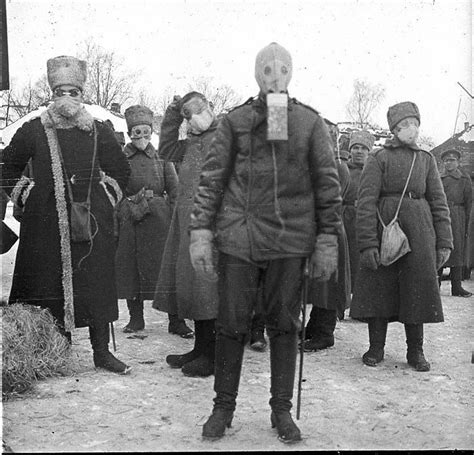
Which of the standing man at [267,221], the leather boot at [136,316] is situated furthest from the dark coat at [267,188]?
the leather boot at [136,316]

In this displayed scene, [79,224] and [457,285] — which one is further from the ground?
[79,224]

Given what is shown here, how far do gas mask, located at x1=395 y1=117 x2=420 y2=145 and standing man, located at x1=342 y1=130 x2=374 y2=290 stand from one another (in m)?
1.86

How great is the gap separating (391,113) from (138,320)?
8.92 feet

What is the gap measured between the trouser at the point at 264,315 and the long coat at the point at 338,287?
1.80 m

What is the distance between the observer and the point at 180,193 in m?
4.69

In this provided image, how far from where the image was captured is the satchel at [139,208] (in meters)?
5.80

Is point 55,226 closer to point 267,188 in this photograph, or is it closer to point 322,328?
point 267,188

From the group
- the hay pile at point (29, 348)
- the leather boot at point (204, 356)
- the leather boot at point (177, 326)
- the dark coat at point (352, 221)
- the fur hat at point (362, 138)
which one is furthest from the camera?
the fur hat at point (362, 138)

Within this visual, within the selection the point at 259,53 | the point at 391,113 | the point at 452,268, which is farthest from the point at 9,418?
the point at 452,268

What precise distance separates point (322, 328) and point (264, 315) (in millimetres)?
2052

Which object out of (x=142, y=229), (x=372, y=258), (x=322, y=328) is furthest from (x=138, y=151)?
(x=372, y=258)

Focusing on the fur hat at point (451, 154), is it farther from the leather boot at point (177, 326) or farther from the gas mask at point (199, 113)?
the gas mask at point (199, 113)

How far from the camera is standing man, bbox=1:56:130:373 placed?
424cm

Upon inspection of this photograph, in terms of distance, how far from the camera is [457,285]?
829 cm
